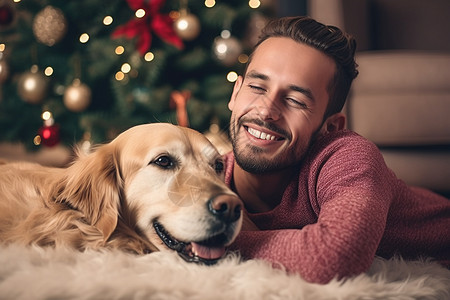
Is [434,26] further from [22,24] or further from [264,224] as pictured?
[22,24]

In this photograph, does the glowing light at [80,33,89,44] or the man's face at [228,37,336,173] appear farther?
the glowing light at [80,33,89,44]

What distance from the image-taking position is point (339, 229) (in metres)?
0.95

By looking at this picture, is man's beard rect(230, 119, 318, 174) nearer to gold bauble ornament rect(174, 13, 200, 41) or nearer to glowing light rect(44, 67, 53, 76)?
gold bauble ornament rect(174, 13, 200, 41)

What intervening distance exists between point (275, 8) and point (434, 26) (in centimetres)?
138

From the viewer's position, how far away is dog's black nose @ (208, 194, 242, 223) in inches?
40.9

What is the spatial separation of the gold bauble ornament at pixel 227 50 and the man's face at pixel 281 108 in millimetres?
1462

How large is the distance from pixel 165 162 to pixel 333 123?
0.75 m

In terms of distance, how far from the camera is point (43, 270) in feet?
2.91

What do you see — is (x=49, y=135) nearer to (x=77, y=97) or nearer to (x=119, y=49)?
(x=77, y=97)

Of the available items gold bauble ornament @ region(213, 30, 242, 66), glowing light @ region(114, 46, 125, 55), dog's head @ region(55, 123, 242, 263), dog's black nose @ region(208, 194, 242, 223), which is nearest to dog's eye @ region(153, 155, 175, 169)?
dog's head @ region(55, 123, 242, 263)

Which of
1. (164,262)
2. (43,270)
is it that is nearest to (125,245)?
(164,262)

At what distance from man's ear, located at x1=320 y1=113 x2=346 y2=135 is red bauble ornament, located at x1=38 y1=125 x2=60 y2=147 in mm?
2163

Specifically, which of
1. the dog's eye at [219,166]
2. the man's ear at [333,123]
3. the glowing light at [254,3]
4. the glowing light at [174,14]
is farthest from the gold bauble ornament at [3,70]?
the man's ear at [333,123]

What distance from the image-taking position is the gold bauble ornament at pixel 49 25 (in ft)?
9.75
